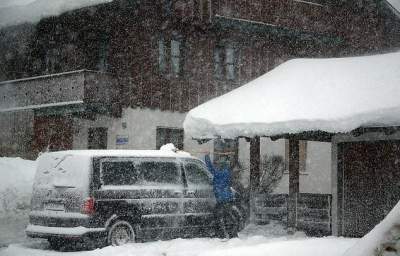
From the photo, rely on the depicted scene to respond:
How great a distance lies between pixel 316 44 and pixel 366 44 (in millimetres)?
3161

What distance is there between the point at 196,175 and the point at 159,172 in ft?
3.29

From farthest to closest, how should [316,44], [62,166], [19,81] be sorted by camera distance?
[316,44]
[19,81]
[62,166]

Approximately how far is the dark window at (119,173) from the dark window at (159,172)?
20 cm

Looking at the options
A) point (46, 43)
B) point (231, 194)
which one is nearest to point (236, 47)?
point (46, 43)

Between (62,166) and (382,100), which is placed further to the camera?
(382,100)

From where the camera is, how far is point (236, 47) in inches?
1044

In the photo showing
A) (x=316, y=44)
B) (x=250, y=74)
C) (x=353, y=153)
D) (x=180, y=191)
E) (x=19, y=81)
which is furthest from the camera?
(x=316, y=44)

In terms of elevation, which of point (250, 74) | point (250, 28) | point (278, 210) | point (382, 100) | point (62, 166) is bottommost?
point (278, 210)

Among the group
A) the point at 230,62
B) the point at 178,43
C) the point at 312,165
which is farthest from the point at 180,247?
the point at 312,165

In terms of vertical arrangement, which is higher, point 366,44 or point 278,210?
point 366,44

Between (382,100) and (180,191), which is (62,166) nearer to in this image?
(180,191)

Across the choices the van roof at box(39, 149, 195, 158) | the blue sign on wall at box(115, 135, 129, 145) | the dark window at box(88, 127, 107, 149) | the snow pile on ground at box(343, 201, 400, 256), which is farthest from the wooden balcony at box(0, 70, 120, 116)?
the snow pile on ground at box(343, 201, 400, 256)

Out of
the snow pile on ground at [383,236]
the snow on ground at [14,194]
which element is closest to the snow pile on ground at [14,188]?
the snow on ground at [14,194]

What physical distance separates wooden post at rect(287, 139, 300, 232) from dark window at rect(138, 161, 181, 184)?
3927mm
